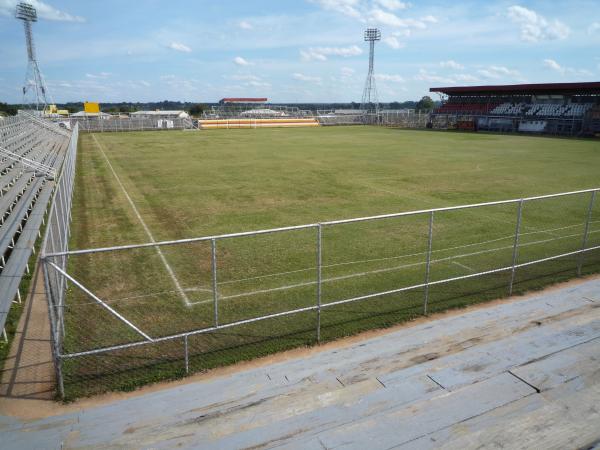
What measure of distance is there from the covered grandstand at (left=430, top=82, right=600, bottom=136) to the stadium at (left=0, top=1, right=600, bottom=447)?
3173cm

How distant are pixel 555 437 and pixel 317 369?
3.11 meters

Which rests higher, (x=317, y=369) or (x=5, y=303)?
(x=5, y=303)

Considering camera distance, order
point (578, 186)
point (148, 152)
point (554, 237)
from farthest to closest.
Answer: point (148, 152) → point (578, 186) → point (554, 237)

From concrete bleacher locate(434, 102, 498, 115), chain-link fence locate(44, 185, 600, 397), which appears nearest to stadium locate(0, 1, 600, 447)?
chain-link fence locate(44, 185, 600, 397)

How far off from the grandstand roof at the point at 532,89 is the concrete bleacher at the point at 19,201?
5973 cm

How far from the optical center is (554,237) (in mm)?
13562

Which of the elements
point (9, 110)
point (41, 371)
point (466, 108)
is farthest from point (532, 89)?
point (9, 110)

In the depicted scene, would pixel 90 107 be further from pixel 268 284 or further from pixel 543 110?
pixel 268 284

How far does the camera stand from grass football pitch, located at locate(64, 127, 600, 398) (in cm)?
786

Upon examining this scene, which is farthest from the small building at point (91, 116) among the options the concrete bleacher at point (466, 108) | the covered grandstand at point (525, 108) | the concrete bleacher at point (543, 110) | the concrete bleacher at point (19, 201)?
the concrete bleacher at point (543, 110)

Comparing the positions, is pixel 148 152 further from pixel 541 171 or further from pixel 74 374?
pixel 74 374

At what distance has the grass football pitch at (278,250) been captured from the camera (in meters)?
7.86

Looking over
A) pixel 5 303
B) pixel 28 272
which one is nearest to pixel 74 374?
pixel 5 303

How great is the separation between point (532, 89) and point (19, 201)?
2695 inches
